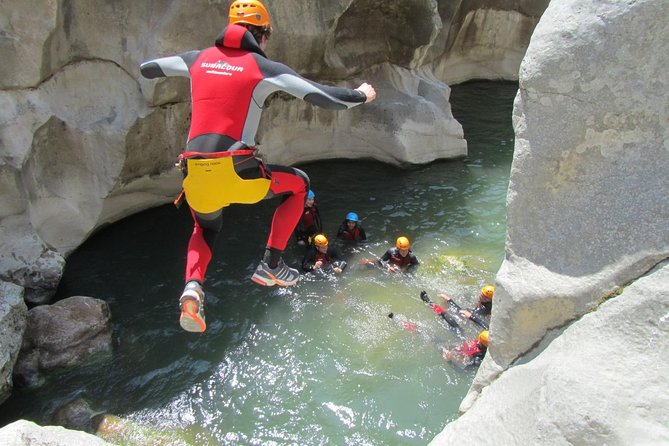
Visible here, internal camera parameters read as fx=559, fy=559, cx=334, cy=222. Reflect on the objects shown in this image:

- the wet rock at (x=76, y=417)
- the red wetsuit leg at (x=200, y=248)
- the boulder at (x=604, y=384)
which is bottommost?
the wet rock at (x=76, y=417)

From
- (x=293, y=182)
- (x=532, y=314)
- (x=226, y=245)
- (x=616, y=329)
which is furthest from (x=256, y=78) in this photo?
(x=226, y=245)

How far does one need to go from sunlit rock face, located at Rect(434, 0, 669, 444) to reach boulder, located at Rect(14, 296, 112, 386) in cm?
626

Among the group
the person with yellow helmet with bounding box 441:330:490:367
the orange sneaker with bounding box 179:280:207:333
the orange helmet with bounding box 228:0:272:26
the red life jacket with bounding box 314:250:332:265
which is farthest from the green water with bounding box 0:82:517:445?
the orange helmet with bounding box 228:0:272:26

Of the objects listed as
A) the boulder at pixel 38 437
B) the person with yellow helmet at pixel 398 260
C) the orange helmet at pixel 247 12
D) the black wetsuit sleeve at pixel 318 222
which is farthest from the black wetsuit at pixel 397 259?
the boulder at pixel 38 437

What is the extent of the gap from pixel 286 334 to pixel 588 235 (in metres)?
5.94

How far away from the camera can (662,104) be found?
3.33 metres

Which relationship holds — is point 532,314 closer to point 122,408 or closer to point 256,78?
point 256,78

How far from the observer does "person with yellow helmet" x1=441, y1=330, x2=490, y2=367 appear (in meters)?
7.99

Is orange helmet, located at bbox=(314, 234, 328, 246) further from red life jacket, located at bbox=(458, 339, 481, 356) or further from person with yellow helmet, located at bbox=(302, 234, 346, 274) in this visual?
red life jacket, located at bbox=(458, 339, 481, 356)

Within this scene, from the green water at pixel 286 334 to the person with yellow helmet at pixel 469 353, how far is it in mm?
136

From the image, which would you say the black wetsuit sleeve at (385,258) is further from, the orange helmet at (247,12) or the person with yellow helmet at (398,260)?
the orange helmet at (247,12)

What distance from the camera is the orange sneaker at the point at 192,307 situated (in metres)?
4.75

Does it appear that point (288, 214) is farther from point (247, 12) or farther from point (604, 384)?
point (604, 384)

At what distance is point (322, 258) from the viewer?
10203mm
